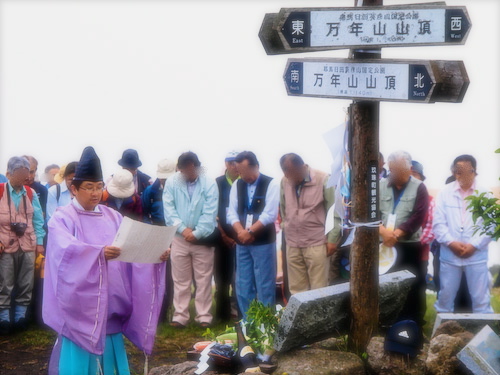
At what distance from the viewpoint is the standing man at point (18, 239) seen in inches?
377

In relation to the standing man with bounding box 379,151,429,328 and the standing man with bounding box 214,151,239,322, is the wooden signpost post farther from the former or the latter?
the standing man with bounding box 214,151,239,322

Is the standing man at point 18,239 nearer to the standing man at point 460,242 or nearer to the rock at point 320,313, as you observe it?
the rock at point 320,313

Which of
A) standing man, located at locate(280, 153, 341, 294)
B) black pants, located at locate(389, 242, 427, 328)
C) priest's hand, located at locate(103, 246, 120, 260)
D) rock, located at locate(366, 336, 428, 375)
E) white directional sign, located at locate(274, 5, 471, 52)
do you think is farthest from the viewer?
standing man, located at locate(280, 153, 341, 294)

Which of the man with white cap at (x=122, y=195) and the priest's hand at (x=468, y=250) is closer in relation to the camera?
the priest's hand at (x=468, y=250)

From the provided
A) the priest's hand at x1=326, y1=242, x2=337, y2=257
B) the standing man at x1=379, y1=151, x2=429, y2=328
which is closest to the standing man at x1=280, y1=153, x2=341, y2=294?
the priest's hand at x1=326, y1=242, x2=337, y2=257

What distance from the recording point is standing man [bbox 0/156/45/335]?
377 inches

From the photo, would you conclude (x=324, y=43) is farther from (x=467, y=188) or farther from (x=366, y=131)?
(x=467, y=188)

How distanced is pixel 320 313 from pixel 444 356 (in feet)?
3.39

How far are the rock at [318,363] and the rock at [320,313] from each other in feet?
0.28

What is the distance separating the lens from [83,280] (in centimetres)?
587

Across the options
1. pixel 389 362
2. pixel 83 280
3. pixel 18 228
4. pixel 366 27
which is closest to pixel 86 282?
pixel 83 280

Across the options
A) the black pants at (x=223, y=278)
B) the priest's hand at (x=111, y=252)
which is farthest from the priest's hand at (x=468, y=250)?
the priest's hand at (x=111, y=252)

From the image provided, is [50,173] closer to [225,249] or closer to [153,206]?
[153,206]

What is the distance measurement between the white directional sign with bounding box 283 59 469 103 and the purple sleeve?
10.4 feet
